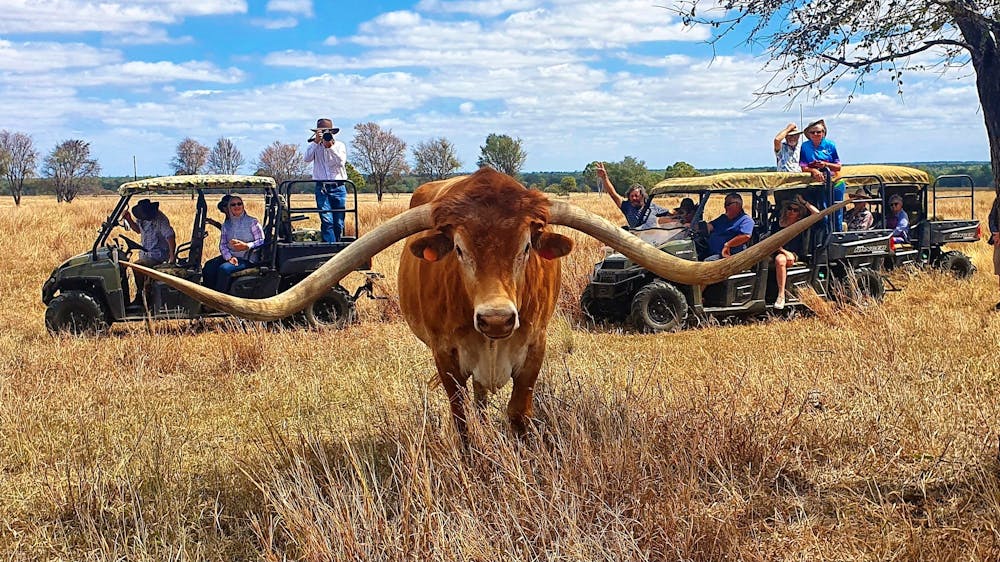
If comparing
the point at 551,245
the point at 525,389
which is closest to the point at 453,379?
the point at 525,389

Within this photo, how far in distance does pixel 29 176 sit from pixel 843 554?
3081 inches

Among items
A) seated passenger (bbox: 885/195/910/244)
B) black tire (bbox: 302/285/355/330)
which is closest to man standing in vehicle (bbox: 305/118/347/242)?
black tire (bbox: 302/285/355/330)

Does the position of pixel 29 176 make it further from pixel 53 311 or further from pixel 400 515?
pixel 400 515

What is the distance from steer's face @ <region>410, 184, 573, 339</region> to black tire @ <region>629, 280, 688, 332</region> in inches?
213

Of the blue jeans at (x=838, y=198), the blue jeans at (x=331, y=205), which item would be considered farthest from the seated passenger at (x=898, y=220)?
the blue jeans at (x=331, y=205)

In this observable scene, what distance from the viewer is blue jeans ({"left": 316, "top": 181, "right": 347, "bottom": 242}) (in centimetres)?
1103

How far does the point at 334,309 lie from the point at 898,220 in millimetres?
8923

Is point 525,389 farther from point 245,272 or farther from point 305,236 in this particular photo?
point 305,236

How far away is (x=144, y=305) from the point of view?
32.7 ft

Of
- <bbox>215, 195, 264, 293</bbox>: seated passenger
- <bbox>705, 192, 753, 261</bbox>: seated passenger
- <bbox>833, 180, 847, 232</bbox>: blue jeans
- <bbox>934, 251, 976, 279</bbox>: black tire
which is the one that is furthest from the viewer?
<bbox>934, 251, 976, 279</bbox>: black tire

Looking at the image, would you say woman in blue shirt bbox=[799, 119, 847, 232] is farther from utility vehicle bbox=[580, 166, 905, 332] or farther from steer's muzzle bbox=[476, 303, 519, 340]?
steer's muzzle bbox=[476, 303, 519, 340]

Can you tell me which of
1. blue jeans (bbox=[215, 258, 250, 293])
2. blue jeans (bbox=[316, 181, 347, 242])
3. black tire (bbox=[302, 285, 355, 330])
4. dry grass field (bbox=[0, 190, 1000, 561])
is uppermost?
blue jeans (bbox=[316, 181, 347, 242])

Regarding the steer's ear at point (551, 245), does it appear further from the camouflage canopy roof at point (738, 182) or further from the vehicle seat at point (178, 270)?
the vehicle seat at point (178, 270)

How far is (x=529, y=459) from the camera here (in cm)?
420
